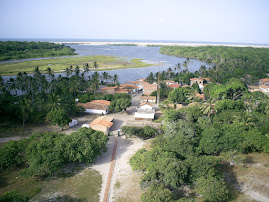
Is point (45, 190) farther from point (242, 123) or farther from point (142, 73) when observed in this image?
point (142, 73)

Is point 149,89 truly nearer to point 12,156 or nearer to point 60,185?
point 12,156

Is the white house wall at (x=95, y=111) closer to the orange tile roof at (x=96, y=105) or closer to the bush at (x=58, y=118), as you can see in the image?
the orange tile roof at (x=96, y=105)

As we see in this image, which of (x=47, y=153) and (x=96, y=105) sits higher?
(x=47, y=153)

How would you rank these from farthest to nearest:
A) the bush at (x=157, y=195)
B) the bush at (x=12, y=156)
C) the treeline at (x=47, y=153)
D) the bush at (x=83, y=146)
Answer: the bush at (x=83, y=146) → the bush at (x=12, y=156) → the treeline at (x=47, y=153) → the bush at (x=157, y=195)

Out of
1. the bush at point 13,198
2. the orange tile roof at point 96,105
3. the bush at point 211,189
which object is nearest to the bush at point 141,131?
the orange tile roof at point 96,105

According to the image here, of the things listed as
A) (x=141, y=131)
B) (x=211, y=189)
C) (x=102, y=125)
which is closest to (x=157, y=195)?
(x=211, y=189)

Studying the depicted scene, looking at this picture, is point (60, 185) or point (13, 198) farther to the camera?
point (60, 185)

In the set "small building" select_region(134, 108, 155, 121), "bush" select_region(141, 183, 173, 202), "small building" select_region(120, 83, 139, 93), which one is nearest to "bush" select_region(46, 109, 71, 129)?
"small building" select_region(134, 108, 155, 121)

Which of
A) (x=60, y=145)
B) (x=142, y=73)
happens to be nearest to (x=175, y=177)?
(x=60, y=145)


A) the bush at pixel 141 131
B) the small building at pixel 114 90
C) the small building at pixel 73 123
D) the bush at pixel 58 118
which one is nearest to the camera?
the bush at pixel 141 131
